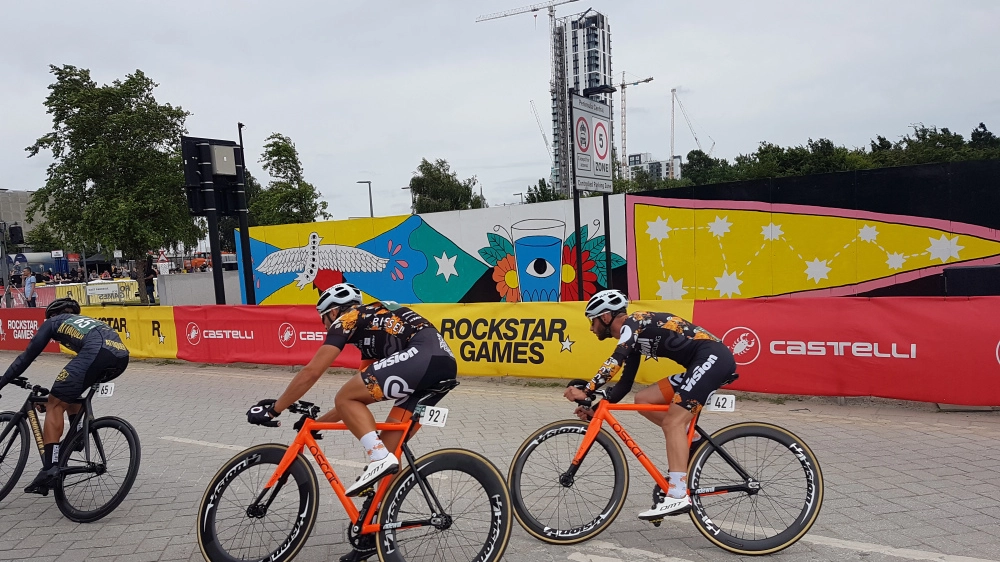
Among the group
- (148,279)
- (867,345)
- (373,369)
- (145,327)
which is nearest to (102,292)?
(148,279)

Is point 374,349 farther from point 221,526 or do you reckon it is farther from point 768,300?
point 768,300

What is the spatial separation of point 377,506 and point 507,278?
13994mm

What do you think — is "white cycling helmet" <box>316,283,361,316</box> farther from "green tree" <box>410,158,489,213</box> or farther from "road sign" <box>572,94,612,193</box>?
"green tree" <box>410,158,489,213</box>

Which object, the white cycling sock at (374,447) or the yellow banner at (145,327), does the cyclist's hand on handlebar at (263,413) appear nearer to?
the white cycling sock at (374,447)

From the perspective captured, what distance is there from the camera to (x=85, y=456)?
5.47 metres

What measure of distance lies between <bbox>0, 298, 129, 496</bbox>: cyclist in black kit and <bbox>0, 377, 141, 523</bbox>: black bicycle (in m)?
0.08

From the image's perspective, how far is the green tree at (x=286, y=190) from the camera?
37969 millimetres

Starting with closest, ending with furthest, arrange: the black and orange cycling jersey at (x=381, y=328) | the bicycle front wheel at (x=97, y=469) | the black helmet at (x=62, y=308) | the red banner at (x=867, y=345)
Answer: the black and orange cycling jersey at (x=381, y=328), the bicycle front wheel at (x=97, y=469), the black helmet at (x=62, y=308), the red banner at (x=867, y=345)

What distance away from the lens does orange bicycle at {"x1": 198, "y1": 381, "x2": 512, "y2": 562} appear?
12.8ft

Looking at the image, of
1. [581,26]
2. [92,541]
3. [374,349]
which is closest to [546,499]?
[374,349]

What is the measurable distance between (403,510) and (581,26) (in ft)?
455

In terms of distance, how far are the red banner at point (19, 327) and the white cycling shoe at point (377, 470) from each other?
15778mm

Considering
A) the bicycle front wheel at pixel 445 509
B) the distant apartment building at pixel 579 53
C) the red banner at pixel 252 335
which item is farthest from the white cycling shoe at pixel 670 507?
the distant apartment building at pixel 579 53

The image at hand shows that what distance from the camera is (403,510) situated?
3.95 m
